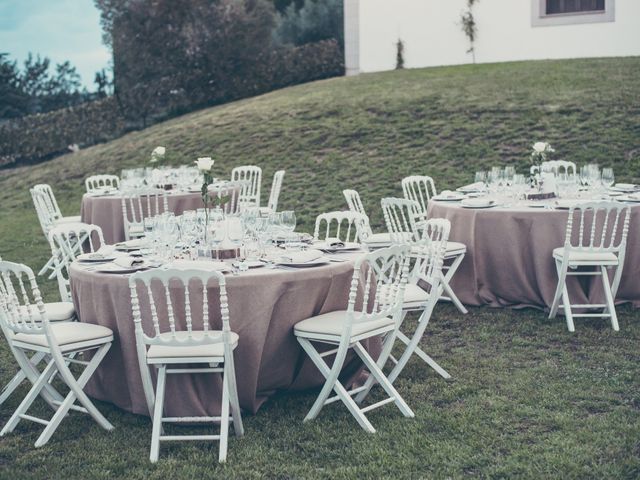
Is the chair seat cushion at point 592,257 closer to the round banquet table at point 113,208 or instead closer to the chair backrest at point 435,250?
the chair backrest at point 435,250

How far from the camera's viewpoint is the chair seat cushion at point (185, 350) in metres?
3.94

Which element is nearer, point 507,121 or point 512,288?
point 512,288

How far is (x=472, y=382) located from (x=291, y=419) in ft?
3.93

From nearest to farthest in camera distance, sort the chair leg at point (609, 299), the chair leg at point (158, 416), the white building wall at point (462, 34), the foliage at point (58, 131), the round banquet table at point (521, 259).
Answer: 1. the chair leg at point (158, 416)
2. the chair leg at point (609, 299)
3. the round banquet table at point (521, 259)
4. the white building wall at point (462, 34)
5. the foliage at point (58, 131)

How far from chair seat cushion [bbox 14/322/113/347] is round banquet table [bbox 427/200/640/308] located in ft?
11.4

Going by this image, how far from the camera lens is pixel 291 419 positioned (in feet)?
14.4

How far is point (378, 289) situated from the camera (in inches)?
183

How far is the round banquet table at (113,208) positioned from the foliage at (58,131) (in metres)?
12.7

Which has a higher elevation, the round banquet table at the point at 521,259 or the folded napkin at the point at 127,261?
the folded napkin at the point at 127,261

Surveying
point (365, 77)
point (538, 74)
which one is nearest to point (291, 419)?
point (538, 74)

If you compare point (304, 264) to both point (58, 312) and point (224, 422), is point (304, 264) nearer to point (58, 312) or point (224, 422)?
point (224, 422)

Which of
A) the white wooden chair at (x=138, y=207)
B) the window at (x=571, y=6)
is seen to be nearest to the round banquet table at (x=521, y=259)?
the white wooden chair at (x=138, y=207)

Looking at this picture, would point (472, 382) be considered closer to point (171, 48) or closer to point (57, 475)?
point (57, 475)

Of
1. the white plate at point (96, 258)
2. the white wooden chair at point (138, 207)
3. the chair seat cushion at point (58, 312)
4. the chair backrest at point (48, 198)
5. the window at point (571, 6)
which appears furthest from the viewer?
the window at point (571, 6)
